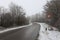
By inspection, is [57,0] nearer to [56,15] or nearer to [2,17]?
[56,15]

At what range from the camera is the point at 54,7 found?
5178cm

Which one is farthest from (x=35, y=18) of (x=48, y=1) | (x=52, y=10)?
(x=52, y=10)

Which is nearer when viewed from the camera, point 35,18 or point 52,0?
point 52,0

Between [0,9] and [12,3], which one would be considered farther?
[12,3]

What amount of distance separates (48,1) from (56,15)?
13.1 metres

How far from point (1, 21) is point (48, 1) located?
1380 inches

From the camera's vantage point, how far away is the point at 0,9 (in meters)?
37.5

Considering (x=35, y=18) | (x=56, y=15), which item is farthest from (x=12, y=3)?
(x=35, y=18)

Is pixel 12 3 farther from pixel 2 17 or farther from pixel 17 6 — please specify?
pixel 2 17

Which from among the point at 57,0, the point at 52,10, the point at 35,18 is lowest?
the point at 35,18

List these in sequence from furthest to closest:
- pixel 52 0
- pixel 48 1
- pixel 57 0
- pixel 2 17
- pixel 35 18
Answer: pixel 35 18
pixel 48 1
pixel 52 0
pixel 57 0
pixel 2 17

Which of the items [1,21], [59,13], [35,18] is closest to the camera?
[1,21]

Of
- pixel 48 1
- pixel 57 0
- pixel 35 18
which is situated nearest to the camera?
pixel 57 0

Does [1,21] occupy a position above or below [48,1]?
below
